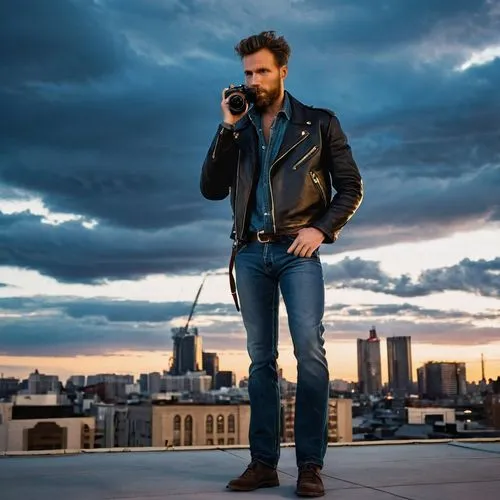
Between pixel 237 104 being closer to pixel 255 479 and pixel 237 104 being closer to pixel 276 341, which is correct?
pixel 276 341

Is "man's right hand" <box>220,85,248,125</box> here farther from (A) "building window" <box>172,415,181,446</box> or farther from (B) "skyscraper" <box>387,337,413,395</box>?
(B) "skyscraper" <box>387,337,413,395</box>

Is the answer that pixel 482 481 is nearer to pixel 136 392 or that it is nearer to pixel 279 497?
pixel 279 497

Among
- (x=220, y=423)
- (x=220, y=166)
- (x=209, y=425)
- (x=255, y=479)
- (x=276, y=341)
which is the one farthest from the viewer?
(x=220, y=423)

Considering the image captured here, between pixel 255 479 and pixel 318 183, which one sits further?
pixel 318 183

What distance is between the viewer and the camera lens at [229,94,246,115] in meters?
3.55

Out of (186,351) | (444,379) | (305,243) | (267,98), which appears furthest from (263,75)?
(444,379)

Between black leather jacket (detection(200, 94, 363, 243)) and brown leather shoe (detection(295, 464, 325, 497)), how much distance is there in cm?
103

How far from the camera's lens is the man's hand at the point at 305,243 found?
344cm

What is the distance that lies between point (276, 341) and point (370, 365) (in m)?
150

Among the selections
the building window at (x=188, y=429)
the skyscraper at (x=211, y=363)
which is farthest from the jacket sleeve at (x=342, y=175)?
the skyscraper at (x=211, y=363)

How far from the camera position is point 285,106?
12.1 ft

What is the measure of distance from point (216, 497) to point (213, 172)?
154 centimetres

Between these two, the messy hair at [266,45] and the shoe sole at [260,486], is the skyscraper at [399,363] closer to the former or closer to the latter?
the shoe sole at [260,486]

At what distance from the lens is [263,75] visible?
3.66 m
